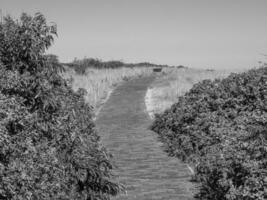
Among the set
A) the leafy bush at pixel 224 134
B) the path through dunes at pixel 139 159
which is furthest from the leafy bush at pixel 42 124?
the leafy bush at pixel 224 134

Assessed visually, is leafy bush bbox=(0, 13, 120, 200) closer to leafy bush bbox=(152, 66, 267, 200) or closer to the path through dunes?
the path through dunes

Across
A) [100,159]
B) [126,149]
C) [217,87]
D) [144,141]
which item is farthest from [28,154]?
[217,87]

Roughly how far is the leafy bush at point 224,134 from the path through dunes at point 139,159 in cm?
43

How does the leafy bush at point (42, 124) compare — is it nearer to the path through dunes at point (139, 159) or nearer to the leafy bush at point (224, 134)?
the path through dunes at point (139, 159)

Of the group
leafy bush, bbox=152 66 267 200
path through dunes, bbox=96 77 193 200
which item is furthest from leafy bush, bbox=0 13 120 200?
leafy bush, bbox=152 66 267 200

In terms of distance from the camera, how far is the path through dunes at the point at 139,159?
10156 millimetres

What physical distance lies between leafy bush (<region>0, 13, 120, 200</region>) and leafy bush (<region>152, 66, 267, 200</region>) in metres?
2.06

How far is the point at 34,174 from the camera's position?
637cm

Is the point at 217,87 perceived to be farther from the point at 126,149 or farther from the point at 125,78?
the point at 125,78

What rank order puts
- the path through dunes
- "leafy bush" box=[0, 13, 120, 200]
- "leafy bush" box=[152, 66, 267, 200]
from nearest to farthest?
"leafy bush" box=[0, 13, 120, 200]
"leafy bush" box=[152, 66, 267, 200]
the path through dunes

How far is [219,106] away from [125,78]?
27.8 m

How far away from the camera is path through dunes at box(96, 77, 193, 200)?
10.2 metres

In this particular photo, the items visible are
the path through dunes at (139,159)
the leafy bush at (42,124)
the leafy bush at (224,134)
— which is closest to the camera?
the leafy bush at (42,124)

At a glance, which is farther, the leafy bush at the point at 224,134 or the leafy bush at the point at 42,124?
the leafy bush at the point at 224,134
